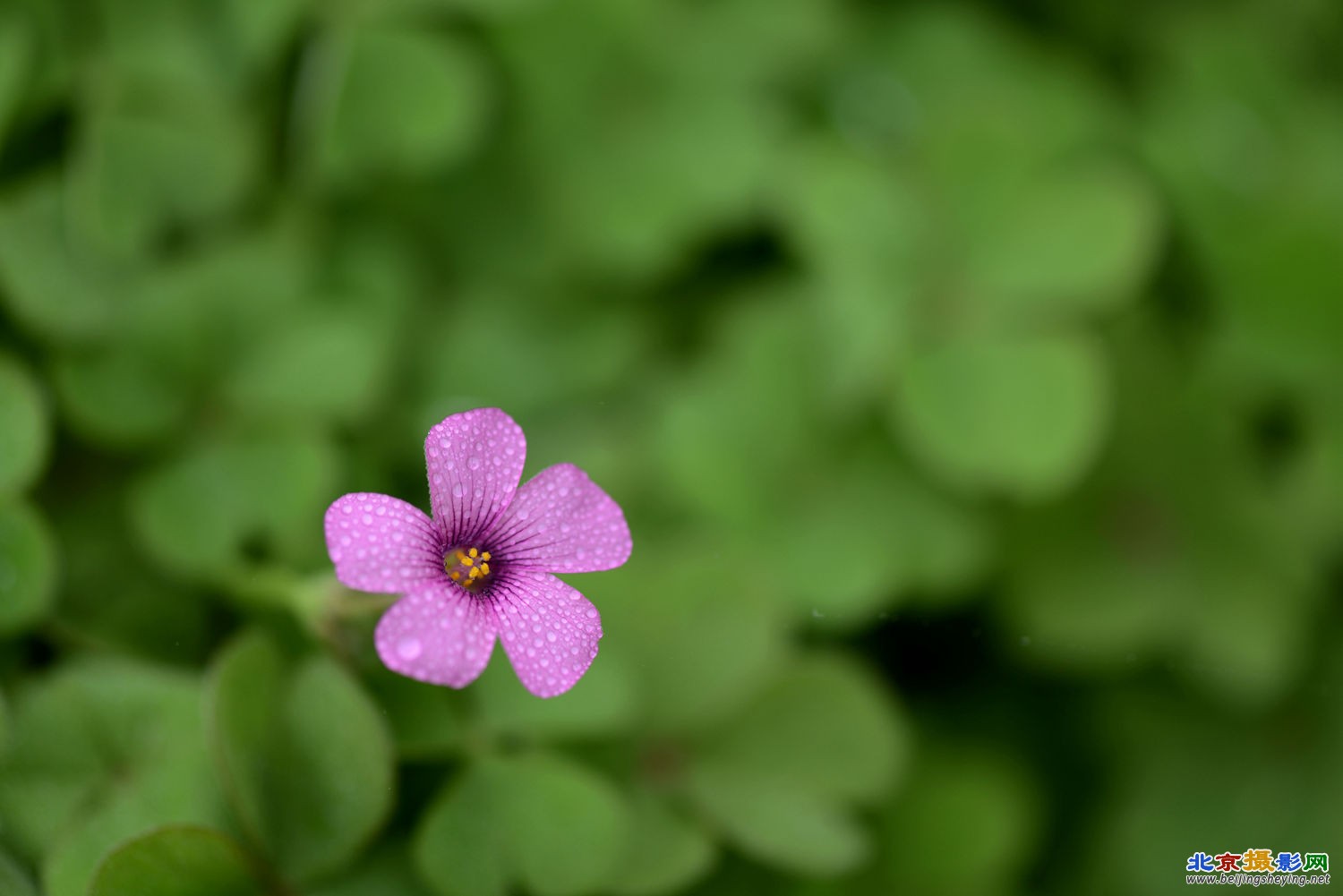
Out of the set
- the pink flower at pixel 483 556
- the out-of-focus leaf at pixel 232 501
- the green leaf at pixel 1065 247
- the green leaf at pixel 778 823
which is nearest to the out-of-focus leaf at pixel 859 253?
the green leaf at pixel 1065 247

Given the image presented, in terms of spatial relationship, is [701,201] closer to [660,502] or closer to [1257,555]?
[660,502]

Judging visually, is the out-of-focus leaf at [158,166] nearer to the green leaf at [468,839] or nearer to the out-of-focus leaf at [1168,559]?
the green leaf at [468,839]

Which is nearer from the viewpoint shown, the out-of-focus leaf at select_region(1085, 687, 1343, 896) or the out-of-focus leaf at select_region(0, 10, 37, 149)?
the out-of-focus leaf at select_region(0, 10, 37, 149)

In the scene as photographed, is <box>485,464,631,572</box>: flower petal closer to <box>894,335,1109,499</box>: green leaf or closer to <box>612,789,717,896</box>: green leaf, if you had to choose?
A: <box>612,789,717,896</box>: green leaf

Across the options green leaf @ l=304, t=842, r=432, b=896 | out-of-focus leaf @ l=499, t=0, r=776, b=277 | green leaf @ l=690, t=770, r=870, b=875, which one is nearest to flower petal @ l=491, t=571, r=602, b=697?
green leaf @ l=304, t=842, r=432, b=896

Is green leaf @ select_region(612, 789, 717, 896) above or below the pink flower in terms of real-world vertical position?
below

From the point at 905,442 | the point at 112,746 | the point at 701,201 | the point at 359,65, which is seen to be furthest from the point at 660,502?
the point at 112,746
